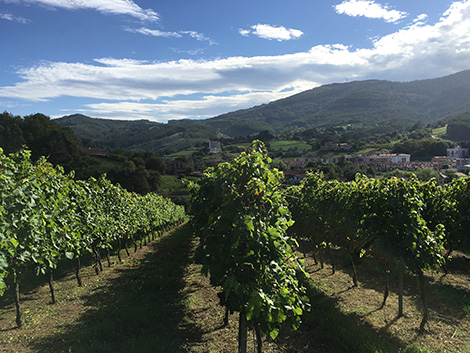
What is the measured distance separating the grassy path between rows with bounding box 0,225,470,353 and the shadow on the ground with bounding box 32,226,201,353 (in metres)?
0.02

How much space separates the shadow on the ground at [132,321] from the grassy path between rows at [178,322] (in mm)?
24

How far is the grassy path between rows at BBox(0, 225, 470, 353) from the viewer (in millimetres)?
6973

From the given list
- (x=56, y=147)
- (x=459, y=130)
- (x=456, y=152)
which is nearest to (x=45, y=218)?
(x=56, y=147)

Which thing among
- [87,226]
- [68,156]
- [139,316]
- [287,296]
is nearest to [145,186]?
[68,156]

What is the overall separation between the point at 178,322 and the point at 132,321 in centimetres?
129

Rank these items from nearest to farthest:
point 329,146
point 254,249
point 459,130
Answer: point 254,249 → point 329,146 → point 459,130

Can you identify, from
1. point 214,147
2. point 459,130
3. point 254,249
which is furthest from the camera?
point 214,147

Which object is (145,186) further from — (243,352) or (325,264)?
(243,352)

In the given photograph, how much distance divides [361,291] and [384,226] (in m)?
3.93

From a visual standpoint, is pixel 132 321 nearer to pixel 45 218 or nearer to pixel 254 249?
pixel 45 218

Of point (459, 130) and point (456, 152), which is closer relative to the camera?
point (456, 152)

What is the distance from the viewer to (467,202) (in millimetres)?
13000

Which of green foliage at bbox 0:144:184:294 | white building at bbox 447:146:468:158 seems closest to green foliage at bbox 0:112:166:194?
green foliage at bbox 0:144:184:294

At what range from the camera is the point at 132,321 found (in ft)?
26.7
